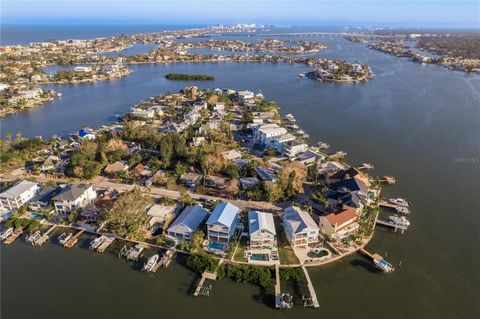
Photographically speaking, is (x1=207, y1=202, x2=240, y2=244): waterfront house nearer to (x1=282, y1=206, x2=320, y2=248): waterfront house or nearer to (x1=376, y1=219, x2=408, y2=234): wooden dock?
(x1=282, y1=206, x2=320, y2=248): waterfront house

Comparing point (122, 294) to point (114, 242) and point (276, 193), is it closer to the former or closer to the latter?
point (114, 242)

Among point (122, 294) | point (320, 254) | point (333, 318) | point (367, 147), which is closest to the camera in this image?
point (333, 318)

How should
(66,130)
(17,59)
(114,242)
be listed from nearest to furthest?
(114,242) < (66,130) < (17,59)

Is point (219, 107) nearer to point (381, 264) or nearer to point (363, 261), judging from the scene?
point (363, 261)

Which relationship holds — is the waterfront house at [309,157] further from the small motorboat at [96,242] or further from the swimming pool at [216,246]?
the small motorboat at [96,242]

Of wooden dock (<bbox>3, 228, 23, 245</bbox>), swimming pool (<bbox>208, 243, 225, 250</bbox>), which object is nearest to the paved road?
swimming pool (<bbox>208, 243, 225, 250</bbox>)

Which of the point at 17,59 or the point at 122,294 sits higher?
the point at 17,59

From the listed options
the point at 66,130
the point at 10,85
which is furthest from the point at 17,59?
the point at 66,130
